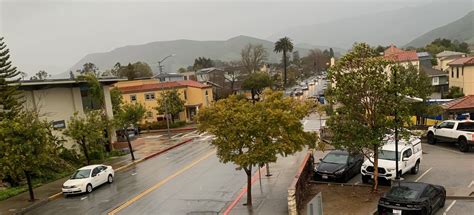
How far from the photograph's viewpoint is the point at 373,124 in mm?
18141

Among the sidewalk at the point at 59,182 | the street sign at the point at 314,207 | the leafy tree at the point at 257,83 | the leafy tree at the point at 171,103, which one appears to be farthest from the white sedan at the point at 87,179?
the leafy tree at the point at 257,83

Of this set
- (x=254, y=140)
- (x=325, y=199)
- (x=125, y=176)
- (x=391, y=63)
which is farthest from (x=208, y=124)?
(x=125, y=176)

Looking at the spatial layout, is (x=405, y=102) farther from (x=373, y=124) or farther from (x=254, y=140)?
(x=254, y=140)

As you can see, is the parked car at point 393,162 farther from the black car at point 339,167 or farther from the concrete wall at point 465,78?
the concrete wall at point 465,78

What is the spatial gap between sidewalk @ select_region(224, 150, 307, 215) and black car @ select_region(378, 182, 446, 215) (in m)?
4.16

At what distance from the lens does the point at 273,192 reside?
20422mm

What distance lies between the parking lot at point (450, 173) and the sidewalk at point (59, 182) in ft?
49.1

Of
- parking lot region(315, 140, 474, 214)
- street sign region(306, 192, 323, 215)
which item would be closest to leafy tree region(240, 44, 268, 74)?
parking lot region(315, 140, 474, 214)

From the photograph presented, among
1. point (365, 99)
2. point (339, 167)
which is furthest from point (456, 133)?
point (365, 99)

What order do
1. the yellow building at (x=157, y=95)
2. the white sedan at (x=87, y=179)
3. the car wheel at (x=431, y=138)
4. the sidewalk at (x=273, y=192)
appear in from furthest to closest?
the yellow building at (x=157, y=95)
the car wheel at (x=431, y=138)
the white sedan at (x=87, y=179)
the sidewalk at (x=273, y=192)

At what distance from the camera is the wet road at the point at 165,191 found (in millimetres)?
19672

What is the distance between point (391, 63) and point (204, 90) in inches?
1800

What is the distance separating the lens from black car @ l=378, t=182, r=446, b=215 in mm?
14930

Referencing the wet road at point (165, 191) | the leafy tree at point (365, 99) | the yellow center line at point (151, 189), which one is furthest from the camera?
the yellow center line at point (151, 189)
